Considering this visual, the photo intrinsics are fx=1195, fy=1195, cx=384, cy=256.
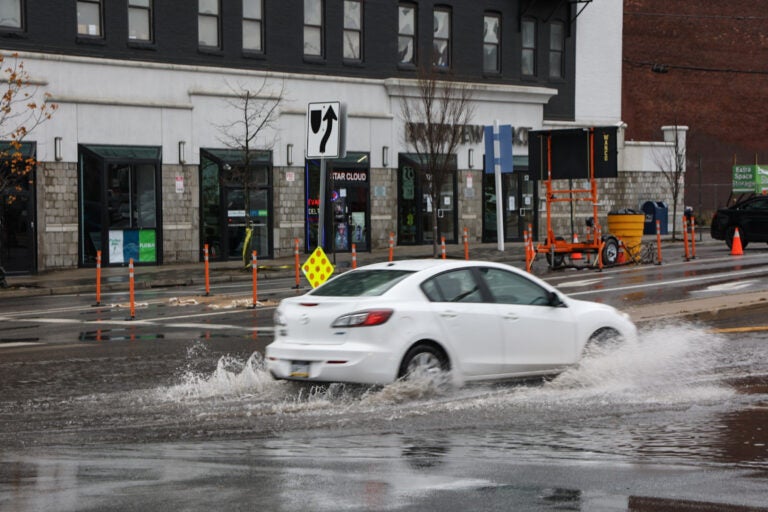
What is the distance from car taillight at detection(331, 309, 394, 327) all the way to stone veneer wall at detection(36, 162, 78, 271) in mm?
21845

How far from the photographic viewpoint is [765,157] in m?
60.1

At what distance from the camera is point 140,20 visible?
3388cm

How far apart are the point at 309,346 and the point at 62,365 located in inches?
170

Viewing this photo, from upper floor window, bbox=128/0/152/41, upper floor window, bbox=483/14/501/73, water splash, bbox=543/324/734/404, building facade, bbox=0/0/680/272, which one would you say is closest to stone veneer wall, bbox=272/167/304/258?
building facade, bbox=0/0/680/272

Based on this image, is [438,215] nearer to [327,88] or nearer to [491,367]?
[327,88]

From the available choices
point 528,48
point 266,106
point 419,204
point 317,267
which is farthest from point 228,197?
point 317,267

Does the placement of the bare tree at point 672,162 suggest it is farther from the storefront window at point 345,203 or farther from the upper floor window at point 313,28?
the upper floor window at point 313,28

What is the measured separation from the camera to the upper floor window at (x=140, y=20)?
33.7 metres

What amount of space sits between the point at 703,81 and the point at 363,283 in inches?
1991

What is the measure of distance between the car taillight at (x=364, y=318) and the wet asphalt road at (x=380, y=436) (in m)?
0.67

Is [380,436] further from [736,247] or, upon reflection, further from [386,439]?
[736,247]

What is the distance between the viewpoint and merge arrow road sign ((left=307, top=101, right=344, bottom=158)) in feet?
60.8

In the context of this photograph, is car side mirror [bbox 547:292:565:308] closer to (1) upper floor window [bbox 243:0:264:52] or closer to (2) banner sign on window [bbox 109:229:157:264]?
(2) banner sign on window [bbox 109:229:157:264]

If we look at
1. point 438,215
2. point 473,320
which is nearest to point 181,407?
point 473,320
